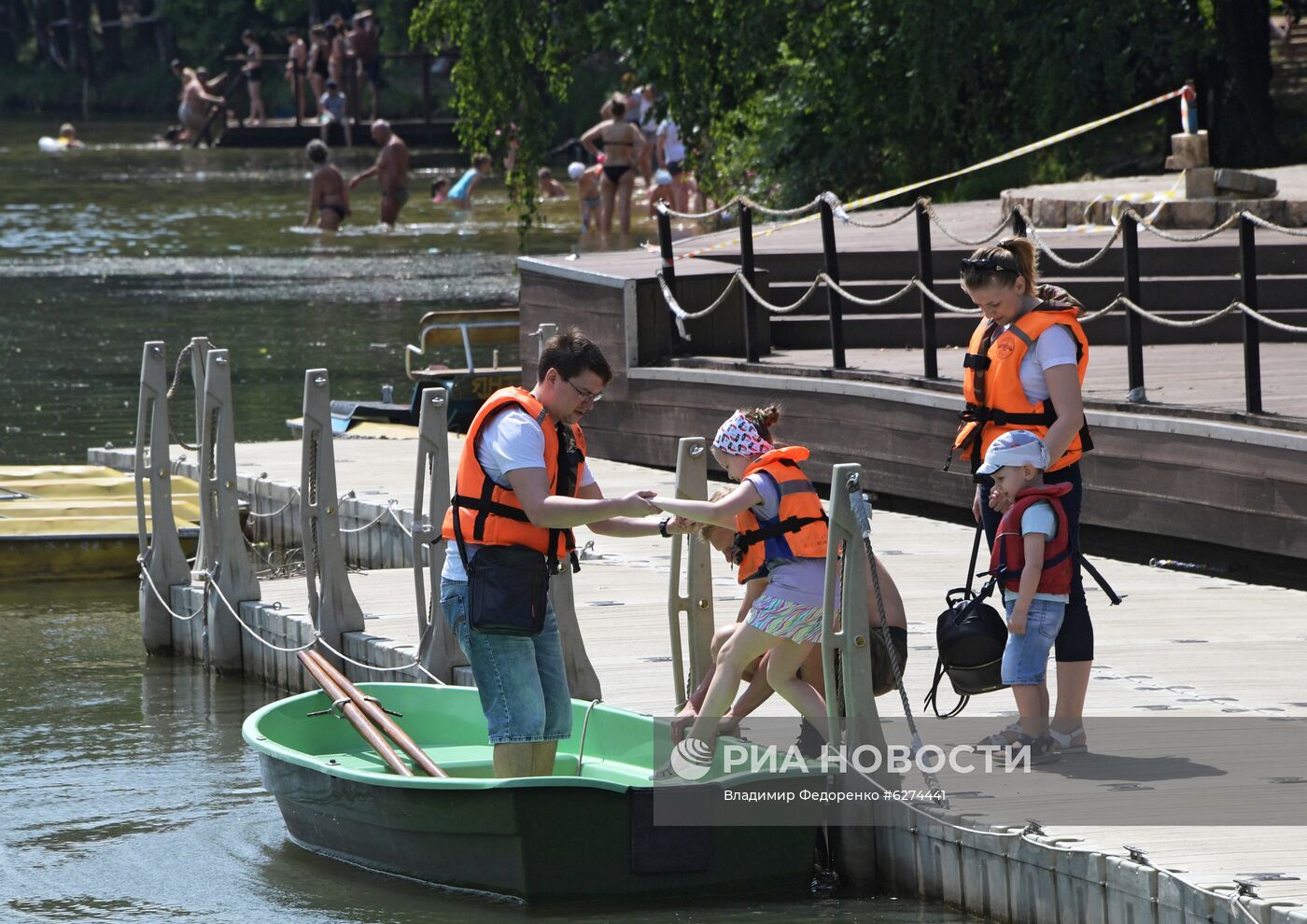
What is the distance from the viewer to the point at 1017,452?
7.08 m

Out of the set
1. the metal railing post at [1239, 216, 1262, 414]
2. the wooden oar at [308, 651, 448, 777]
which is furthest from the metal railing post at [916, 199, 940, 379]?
the wooden oar at [308, 651, 448, 777]

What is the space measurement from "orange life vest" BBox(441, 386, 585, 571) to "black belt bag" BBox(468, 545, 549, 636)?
4cm

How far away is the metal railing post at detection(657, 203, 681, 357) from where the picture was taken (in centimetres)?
1448

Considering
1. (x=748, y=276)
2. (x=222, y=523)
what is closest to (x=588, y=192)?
(x=748, y=276)

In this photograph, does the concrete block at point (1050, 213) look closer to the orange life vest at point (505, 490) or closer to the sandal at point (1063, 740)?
the sandal at point (1063, 740)

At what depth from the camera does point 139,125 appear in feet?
207

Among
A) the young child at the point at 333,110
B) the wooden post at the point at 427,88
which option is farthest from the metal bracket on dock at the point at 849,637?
the young child at the point at 333,110

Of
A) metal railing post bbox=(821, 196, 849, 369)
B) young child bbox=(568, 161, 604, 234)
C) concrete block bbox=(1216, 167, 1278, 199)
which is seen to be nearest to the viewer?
metal railing post bbox=(821, 196, 849, 369)

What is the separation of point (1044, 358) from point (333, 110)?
4586 cm

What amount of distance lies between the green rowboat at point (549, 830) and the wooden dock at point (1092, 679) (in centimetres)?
A: 46

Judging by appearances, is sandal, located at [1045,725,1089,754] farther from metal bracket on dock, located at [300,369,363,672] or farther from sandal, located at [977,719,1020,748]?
metal bracket on dock, located at [300,369,363,672]

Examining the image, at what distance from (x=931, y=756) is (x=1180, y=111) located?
14520 millimetres

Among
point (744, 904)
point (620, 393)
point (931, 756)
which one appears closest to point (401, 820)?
point (744, 904)

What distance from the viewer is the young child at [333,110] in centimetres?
5142
